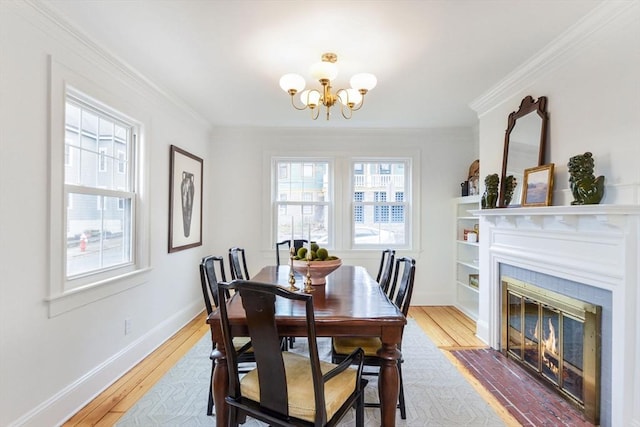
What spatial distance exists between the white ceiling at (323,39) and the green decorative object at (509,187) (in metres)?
0.90

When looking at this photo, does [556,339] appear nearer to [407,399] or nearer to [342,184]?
[407,399]

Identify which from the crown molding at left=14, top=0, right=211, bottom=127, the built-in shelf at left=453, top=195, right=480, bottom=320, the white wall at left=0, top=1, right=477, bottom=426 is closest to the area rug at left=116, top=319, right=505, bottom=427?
the white wall at left=0, top=1, right=477, bottom=426

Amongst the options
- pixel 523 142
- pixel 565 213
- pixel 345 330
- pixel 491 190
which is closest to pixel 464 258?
pixel 491 190

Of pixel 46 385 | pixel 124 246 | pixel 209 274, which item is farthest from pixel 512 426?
pixel 124 246

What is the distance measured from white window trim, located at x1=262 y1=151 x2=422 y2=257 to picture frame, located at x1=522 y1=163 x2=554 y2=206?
6.56ft

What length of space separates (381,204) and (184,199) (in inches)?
103

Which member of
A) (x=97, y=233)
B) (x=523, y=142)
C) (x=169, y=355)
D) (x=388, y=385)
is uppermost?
(x=523, y=142)

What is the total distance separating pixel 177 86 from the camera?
10.3 ft

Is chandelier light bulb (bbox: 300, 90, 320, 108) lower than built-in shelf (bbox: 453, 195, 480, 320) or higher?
higher

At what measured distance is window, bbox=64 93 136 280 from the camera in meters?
2.21

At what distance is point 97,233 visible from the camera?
8.11 ft

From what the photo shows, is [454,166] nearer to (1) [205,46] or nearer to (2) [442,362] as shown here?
(2) [442,362]

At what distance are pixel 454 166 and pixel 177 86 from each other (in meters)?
3.64

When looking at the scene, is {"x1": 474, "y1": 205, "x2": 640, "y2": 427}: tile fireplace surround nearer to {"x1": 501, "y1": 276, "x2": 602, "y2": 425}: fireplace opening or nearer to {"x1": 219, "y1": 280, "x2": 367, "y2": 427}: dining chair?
{"x1": 501, "y1": 276, "x2": 602, "y2": 425}: fireplace opening
